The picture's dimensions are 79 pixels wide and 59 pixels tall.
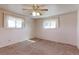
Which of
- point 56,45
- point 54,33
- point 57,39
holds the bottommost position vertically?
point 56,45

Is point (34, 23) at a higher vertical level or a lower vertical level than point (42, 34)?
higher

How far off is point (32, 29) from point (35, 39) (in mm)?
188

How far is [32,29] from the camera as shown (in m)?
1.67

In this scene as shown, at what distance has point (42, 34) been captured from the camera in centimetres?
163

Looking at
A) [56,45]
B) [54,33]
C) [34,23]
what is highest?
[34,23]

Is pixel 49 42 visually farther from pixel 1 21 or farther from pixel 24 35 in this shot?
pixel 1 21
